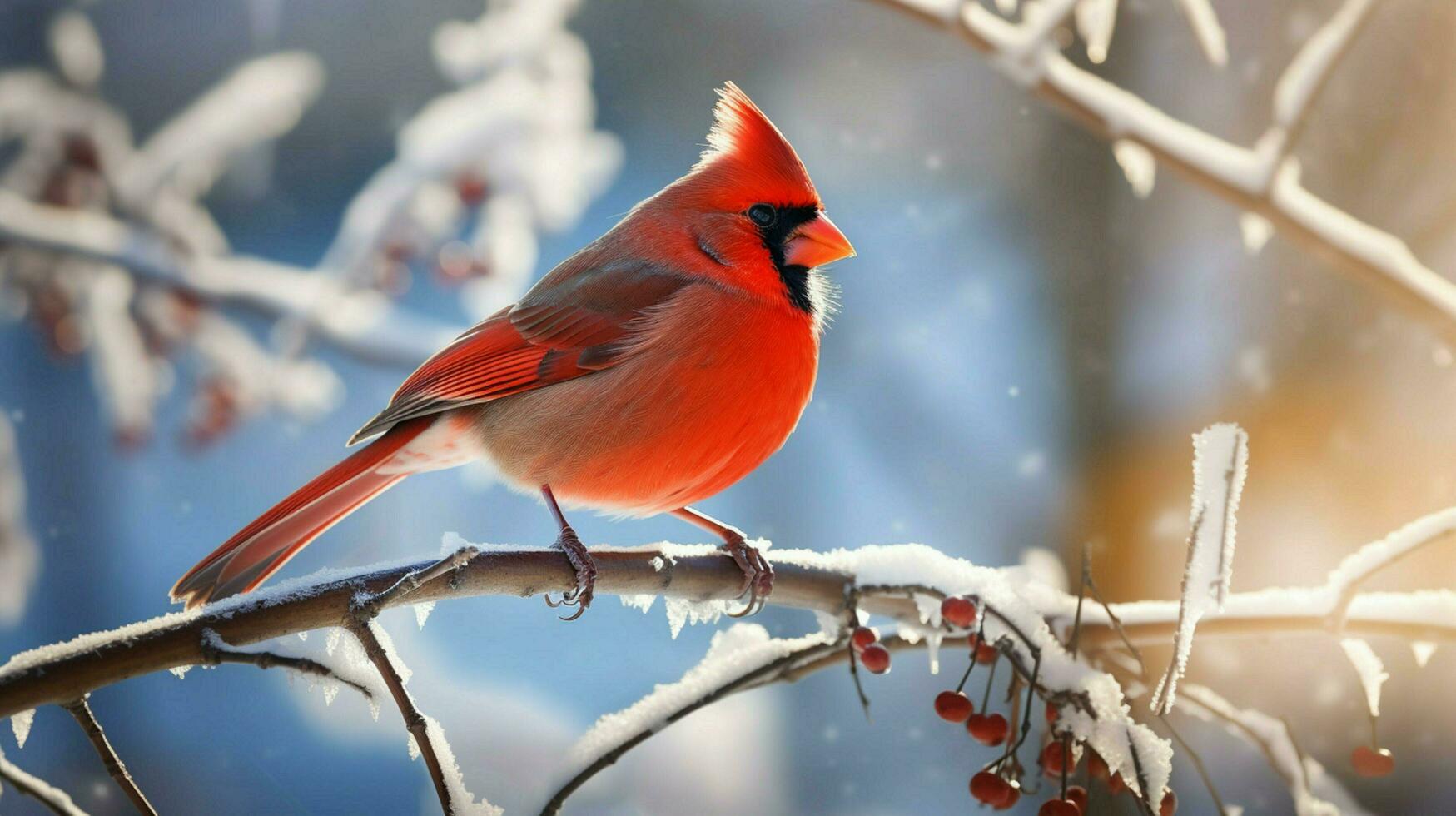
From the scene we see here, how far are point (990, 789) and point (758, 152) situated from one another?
0.63 metres

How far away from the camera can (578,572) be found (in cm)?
93

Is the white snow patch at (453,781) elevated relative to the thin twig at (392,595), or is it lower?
lower

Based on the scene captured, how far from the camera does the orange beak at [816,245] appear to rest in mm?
1087

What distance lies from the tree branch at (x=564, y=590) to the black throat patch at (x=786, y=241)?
265 mm

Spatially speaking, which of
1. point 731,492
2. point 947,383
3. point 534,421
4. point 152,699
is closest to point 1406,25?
point 947,383

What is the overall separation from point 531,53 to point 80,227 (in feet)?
2.66

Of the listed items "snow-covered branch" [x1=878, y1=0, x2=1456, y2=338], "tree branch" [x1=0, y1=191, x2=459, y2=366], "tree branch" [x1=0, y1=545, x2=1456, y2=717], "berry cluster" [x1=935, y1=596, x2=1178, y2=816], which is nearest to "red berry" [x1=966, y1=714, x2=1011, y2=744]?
"berry cluster" [x1=935, y1=596, x2=1178, y2=816]

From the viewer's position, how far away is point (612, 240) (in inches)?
49.7

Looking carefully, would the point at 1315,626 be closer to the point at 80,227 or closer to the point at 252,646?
the point at 252,646

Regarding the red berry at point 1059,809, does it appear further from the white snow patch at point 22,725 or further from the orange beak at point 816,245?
the white snow patch at point 22,725

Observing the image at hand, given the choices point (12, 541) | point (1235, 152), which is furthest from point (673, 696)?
point (12, 541)

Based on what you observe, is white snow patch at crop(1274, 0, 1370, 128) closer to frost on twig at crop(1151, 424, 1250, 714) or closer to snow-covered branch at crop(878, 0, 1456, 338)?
snow-covered branch at crop(878, 0, 1456, 338)

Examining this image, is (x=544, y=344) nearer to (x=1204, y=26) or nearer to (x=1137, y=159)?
(x=1137, y=159)

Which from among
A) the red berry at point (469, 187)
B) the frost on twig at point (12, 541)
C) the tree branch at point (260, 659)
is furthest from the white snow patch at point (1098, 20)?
the frost on twig at point (12, 541)
